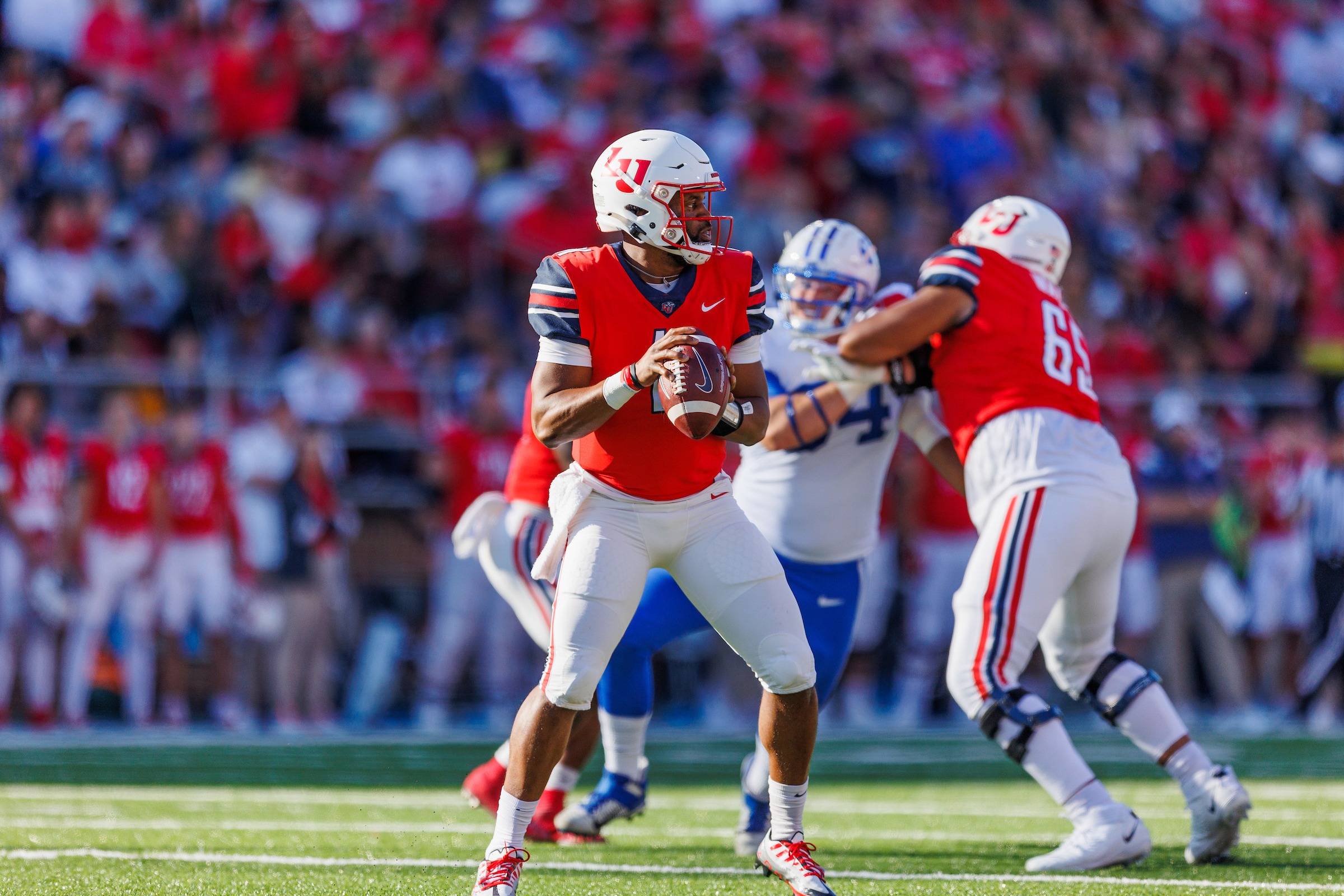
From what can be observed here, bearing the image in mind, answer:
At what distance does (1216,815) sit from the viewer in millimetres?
4816

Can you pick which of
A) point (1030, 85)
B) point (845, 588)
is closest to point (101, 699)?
point (845, 588)

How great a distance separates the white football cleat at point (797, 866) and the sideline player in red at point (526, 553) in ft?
4.78

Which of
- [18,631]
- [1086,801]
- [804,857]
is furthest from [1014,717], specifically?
[18,631]

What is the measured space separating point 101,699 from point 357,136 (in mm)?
4491

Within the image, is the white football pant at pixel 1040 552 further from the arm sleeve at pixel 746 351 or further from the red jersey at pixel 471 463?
the red jersey at pixel 471 463

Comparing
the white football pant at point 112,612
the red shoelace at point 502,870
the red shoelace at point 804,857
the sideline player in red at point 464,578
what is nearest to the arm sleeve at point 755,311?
the red shoelace at point 804,857

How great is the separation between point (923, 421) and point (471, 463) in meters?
5.09

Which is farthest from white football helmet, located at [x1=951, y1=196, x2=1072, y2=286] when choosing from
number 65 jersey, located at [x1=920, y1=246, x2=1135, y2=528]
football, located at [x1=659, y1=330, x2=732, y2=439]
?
football, located at [x1=659, y1=330, x2=732, y2=439]

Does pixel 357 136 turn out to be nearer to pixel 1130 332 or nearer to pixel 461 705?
pixel 461 705

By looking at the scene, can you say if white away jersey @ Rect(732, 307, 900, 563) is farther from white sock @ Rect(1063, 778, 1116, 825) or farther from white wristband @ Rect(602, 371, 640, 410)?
white wristband @ Rect(602, 371, 640, 410)

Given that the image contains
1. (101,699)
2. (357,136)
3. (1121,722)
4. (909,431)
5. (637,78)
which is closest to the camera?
(1121,722)

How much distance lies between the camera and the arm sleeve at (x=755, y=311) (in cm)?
423

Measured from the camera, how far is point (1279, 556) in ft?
36.2

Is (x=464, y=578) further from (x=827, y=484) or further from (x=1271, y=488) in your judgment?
(x=1271, y=488)
